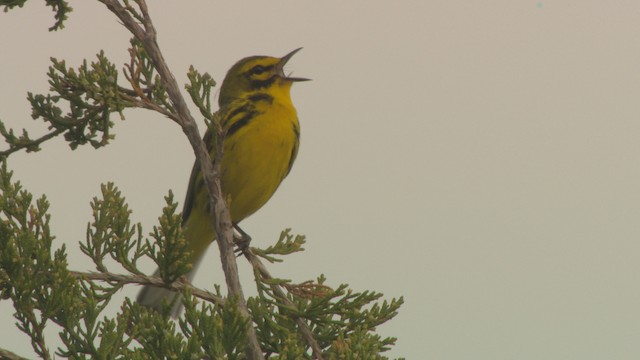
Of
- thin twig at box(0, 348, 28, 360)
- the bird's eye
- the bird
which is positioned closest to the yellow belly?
the bird

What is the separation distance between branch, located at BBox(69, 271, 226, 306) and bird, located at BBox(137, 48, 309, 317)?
123cm

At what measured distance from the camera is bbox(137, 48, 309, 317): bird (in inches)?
233

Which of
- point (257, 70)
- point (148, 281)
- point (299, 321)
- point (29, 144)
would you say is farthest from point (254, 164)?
point (148, 281)

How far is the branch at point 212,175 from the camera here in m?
4.04

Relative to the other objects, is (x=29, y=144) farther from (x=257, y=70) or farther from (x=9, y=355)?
(x=257, y=70)

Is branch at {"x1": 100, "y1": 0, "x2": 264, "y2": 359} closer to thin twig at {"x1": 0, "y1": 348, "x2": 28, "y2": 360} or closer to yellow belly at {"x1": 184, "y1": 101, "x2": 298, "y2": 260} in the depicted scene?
thin twig at {"x1": 0, "y1": 348, "x2": 28, "y2": 360}

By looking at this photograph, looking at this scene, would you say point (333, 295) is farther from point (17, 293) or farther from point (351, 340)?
point (17, 293)

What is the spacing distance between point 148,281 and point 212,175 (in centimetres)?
64

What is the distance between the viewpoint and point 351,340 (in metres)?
4.10

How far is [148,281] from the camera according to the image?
4406mm

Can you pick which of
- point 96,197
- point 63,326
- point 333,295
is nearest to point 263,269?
point 333,295

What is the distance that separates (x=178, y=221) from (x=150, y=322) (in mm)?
467

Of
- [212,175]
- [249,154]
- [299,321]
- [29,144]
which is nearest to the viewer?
[212,175]

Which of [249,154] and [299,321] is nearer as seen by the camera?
[299,321]
